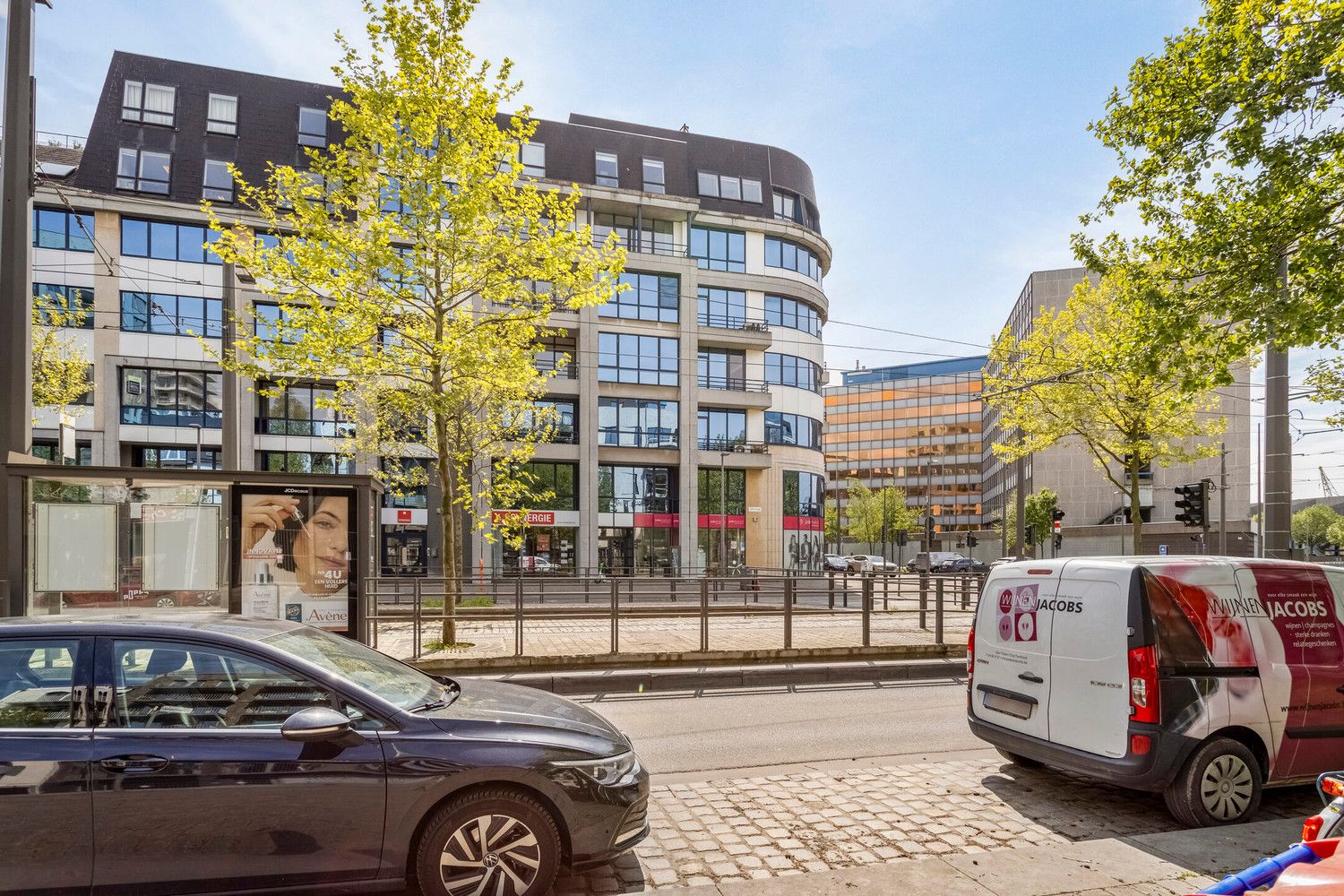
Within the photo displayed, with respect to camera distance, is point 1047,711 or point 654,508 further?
point 654,508

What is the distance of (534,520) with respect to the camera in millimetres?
37750

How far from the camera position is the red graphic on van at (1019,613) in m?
5.69

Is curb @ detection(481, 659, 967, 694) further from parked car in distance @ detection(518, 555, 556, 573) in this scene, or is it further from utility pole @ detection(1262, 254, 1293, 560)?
parked car in distance @ detection(518, 555, 556, 573)

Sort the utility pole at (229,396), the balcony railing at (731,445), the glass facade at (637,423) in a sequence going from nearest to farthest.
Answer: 1. the utility pole at (229,396)
2. the glass facade at (637,423)
3. the balcony railing at (731,445)

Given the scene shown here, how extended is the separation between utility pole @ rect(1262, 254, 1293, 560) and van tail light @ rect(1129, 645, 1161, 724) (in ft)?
30.6

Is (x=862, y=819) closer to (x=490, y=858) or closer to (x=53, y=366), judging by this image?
(x=490, y=858)

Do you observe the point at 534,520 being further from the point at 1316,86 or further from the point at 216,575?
the point at 1316,86

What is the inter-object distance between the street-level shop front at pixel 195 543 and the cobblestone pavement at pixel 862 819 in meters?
6.26

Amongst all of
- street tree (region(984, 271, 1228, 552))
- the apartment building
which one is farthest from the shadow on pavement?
the apartment building

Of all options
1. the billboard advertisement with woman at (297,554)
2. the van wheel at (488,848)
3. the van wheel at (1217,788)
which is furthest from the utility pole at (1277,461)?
the billboard advertisement with woman at (297,554)

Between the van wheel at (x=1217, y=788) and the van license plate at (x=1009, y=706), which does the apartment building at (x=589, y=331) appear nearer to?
the van license plate at (x=1009, y=706)

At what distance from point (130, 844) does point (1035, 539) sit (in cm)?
6079

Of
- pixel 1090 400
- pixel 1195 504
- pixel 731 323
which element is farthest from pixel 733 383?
pixel 1195 504

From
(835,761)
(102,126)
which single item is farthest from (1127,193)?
(102,126)
